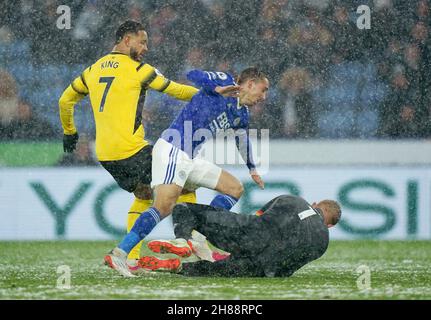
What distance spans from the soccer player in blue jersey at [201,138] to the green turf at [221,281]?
1.75ft

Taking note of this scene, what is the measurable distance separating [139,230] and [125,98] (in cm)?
95

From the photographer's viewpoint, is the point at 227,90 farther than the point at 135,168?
No

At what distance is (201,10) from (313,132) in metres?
1.79

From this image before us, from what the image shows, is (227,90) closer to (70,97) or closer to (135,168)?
(135,168)

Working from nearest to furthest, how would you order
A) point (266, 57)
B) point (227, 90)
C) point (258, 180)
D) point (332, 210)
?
point (332, 210) → point (227, 90) → point (258, 180) → point (266, 57)

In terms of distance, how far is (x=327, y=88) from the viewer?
1052 centimetres

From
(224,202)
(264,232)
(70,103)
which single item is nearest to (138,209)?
(224,202)

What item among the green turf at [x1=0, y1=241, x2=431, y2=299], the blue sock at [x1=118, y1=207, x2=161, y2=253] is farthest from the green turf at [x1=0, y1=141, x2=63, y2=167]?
the blue sock at [x1=118, y1=207, x2=161, y2=253]

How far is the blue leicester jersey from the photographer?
6500mm

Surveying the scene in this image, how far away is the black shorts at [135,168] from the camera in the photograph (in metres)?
6.65

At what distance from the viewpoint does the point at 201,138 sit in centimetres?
655

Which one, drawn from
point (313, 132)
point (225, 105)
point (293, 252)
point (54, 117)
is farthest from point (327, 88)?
point (293, 252)

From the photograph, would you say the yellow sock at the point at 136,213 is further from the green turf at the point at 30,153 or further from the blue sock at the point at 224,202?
the green turf at the point at 30,153

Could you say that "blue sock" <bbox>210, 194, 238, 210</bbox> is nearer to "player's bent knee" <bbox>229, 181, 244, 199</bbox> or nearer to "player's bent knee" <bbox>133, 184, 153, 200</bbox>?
"player's bent knee" <bbox>229, 181, 244, 199</bbox>
